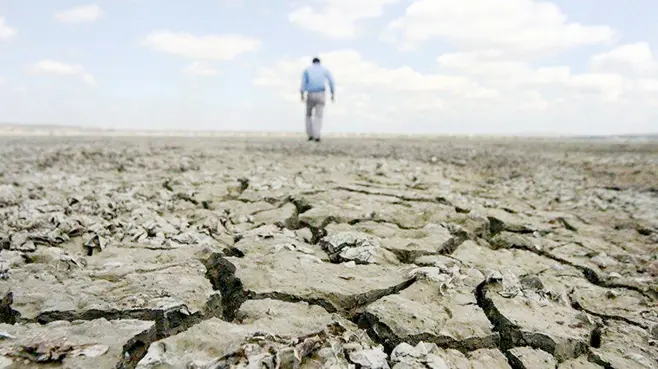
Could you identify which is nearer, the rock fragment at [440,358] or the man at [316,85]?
the rock fragment at [440,358]

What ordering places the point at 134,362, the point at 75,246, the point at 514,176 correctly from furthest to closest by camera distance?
the point at 514,176, the point at 75,246, the point at 134,362

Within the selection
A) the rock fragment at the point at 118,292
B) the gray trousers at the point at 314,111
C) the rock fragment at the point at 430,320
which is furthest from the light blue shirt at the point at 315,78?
the rock fragment at the point at 430,320

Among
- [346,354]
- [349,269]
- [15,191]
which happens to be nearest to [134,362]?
[346,354]

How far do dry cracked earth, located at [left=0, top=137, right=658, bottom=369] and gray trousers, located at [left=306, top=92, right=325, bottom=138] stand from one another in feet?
21.3

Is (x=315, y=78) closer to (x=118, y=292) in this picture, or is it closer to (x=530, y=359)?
(x=118, y=292)

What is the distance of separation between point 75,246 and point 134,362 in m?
1.29

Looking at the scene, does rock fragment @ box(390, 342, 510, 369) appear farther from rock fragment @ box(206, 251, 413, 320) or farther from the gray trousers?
the gray trousers

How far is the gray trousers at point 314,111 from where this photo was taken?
427 inches

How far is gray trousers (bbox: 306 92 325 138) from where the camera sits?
10852 millimetres

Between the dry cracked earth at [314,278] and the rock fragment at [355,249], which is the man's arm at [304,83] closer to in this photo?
the dry cracked earth at [314,278]

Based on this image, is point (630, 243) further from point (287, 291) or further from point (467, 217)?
point (287, 291)

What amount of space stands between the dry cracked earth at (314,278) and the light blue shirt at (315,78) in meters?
6.46

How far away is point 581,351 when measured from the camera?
178cm

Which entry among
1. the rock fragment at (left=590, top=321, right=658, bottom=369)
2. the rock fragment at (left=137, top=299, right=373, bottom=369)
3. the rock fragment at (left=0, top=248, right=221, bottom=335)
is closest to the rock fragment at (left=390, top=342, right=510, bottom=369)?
the rock fragment at (left=137, top=299, right=373, bottom=369)
